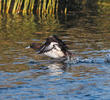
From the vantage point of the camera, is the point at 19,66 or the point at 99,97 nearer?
the point at 99,97

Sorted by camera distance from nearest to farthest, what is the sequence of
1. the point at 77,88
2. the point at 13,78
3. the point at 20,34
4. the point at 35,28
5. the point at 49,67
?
the point at 77,88 → the point at 13,78 → the point at 49,67 → the point at 20,34 → the point at 35,28

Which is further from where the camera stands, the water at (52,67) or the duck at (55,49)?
the duck at (55,49)

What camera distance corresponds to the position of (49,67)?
12445mm

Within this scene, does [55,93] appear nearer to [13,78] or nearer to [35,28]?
[13,78]

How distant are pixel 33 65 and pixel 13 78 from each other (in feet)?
6.38

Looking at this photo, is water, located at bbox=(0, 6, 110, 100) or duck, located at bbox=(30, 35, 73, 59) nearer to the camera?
water, located at bbox=(0, 6, 110, 100)

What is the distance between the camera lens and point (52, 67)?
1245 cm

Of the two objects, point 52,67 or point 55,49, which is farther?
point 55,49

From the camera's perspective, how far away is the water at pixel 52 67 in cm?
939

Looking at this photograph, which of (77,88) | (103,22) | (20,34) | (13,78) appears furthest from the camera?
(103,22)

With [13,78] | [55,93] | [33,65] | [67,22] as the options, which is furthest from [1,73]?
[67,22]

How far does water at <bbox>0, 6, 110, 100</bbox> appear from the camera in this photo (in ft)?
30.8

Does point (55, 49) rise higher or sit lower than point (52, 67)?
higher

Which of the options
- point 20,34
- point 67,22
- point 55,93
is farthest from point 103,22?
point 55,93
